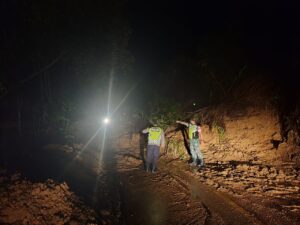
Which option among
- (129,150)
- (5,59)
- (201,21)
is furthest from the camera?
(201,21)

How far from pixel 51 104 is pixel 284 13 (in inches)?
643

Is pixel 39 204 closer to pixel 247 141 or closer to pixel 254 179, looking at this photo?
pixel 254 179

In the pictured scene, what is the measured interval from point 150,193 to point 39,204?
292 cm

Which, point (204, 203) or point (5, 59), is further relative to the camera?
point (5, 59)

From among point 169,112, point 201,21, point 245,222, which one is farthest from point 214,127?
point 201,21

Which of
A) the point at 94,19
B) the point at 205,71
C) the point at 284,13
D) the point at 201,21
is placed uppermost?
Result: the point at 201,21

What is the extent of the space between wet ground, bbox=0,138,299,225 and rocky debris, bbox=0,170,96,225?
0.19m

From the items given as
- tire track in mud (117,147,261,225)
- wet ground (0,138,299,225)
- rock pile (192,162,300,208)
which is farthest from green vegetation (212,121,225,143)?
tire track in mud (117,147,261,225)

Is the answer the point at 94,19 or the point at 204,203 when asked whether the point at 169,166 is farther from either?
the point at 94,19

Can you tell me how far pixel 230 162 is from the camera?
996 cm

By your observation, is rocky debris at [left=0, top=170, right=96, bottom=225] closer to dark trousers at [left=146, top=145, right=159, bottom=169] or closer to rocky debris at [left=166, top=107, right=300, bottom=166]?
dark trousers at [left=146, top=145, right=159, bottom=169]

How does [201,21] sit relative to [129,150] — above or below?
above

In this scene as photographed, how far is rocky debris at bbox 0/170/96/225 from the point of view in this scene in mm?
5332

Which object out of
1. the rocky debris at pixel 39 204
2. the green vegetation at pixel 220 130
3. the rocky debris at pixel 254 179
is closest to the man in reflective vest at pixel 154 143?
the rocky debris at pixel 254 179
